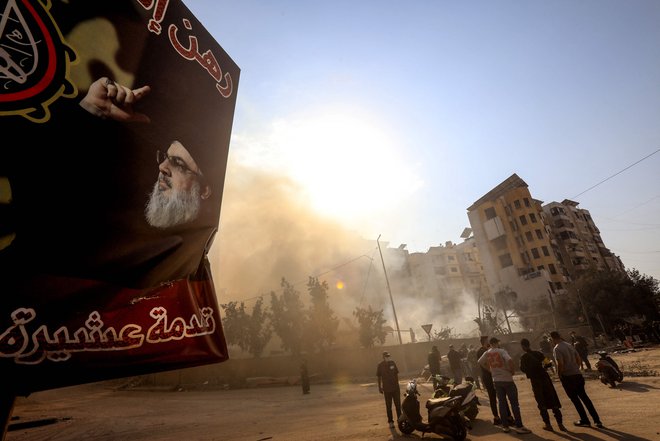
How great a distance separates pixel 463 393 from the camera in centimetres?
762

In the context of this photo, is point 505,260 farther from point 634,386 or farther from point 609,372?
point 634,386

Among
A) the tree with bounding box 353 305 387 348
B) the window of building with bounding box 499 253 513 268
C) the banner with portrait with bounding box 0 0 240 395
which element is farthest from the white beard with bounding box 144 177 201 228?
the window of building with bounding box 499 253 513 268

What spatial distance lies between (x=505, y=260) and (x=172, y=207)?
6734 cm

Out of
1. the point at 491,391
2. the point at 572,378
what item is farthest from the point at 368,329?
the point at 572,378

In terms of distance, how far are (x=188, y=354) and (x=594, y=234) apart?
9701 cm

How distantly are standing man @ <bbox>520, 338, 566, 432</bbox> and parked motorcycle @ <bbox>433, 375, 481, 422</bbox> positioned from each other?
4.17ft

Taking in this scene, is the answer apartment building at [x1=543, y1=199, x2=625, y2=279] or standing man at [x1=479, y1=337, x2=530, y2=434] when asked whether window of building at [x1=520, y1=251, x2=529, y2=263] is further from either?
standing man at [x1=479, y1=337, x2=530, y2=434]

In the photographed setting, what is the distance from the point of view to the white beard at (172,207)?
253cm

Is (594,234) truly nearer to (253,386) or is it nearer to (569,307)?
(569,307)

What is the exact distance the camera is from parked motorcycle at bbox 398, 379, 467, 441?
6.99 meters

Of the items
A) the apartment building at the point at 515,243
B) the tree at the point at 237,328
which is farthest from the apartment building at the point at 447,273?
the tree at the point at 237,328

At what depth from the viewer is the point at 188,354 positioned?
8.04 feet

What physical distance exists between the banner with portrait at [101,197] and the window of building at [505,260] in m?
66.3

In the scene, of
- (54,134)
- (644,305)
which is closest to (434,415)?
(54,134)
